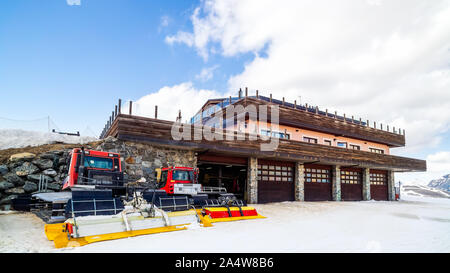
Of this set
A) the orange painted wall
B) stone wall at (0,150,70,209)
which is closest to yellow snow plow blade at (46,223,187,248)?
stone wall at (0,150,70,209)

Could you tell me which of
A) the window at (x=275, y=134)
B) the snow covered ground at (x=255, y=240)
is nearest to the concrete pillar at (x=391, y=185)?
the window at (x=275, y=134)

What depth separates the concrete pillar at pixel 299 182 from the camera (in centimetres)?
2219

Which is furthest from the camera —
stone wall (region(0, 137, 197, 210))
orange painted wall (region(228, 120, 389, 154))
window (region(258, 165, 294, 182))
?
orange painted wall (region(228, 120, 389, 154))

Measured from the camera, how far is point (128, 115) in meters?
14.0

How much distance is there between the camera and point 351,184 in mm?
26922

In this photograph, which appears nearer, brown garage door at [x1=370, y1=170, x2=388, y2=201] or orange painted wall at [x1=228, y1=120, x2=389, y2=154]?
orange painted wall at [x1=228, y1=120, x2=389, y2=154]

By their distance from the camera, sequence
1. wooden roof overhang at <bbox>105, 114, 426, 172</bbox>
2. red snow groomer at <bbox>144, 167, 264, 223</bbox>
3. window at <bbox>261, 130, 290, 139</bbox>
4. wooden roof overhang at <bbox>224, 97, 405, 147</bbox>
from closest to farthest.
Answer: red snow groomer at <bbox>144, 167, 264, 223</bbox> < wooden roof overhang at <bbox>105, 114, 426, 172</bbox> < window at <bbox>261, 130, 290, 139</bbox> < wooden roof overhang at <bbox>224, 97, 405, 147</bbox>

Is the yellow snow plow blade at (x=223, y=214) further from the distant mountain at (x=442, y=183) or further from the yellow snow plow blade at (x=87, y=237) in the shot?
the distant mountain at (x=442, y=183)

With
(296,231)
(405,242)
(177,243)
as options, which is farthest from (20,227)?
(405,242)

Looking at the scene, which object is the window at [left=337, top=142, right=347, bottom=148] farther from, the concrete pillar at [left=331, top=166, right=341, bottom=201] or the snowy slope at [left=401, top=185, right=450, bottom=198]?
the snowy slope at [left=401, top=185, right=450, bottom=198]

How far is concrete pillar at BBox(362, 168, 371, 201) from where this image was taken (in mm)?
27469

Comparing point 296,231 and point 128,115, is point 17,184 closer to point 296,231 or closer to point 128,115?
point 128,115

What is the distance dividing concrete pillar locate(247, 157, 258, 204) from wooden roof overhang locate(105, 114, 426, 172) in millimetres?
684

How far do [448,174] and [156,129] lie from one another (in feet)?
291
